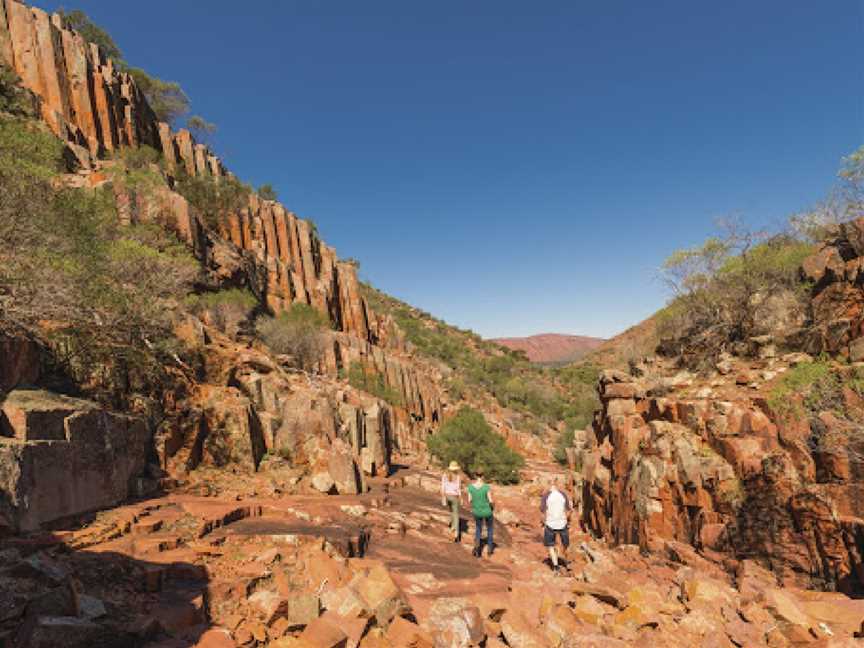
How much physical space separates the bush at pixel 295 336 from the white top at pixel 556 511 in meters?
18.6

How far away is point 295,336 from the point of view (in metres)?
27.2

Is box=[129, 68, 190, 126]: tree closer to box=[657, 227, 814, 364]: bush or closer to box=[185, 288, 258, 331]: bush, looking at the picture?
box=[185, 288, 258, 331]: bush

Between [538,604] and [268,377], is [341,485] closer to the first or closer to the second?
[268,377]

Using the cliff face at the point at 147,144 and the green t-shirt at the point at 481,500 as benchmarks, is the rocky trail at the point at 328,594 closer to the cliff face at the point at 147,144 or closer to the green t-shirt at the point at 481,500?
the green t-shirt at the point at 481,500

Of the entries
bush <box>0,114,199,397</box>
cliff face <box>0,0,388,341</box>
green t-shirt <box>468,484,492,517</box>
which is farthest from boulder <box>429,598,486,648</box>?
cliff face <box>0,0,388,341</box>

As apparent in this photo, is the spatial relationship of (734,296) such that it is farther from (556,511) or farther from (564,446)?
(564,446)

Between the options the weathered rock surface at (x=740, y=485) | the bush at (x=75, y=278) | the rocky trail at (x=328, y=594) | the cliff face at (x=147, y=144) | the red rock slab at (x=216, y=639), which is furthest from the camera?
the cliff face at (x=147, y=144)

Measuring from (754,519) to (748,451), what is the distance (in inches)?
55.3

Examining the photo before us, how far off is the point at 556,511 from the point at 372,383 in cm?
2264

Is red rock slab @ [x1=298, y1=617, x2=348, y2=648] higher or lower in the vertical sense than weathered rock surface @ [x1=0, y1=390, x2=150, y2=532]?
lower

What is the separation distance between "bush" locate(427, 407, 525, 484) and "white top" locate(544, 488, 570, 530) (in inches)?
610

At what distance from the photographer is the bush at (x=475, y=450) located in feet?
79.9

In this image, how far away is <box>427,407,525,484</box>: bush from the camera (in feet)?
79.9

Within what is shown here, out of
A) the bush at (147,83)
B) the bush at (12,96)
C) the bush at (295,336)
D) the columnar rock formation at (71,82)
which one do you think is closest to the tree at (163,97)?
the bush at (147,83)
